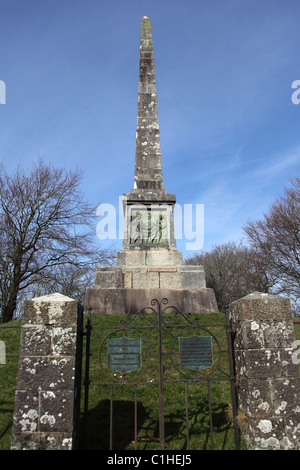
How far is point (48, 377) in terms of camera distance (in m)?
3.49

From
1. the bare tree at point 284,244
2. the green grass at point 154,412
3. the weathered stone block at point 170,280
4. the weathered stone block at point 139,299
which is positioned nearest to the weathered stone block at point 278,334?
the green grass at point 154,412

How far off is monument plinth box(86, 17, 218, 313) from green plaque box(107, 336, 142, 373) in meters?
4.83

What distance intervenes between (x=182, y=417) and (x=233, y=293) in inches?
924

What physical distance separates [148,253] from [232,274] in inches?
783

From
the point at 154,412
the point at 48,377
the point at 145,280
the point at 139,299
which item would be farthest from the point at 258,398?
the point at 145,280

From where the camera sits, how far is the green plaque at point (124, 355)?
Answer: 3.90 m

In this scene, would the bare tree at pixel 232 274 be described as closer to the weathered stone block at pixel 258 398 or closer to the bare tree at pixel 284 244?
the bare tree at pixel 284 244

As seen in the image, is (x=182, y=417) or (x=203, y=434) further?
(x=182, y=417)

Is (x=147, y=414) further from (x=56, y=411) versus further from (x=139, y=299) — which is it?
(x=139, y=299)

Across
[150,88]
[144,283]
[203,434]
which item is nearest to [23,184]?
[150,88]

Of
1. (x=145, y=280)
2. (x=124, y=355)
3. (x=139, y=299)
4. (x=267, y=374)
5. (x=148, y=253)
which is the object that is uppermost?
(x=148, y=253)

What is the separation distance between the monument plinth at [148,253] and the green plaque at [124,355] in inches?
190
